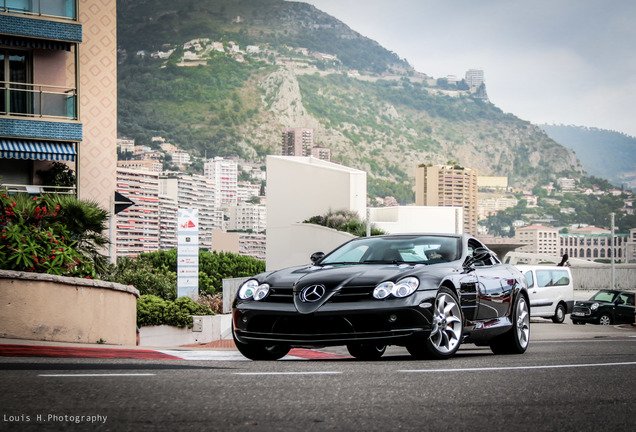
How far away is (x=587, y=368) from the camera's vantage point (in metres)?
7.93

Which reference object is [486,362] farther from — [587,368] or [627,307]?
[627,307]

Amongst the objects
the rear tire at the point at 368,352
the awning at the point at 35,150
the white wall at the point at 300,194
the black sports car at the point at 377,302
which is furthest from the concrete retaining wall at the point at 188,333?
the white wall at the point at 300,194

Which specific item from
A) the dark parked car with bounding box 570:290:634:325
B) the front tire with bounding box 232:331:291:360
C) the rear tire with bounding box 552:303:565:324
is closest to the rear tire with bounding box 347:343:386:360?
the front tire with bounding box 232:331:291:360

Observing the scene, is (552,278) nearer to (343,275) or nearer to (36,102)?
(36,102)

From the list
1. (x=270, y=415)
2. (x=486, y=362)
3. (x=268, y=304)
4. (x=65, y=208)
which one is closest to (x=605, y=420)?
(x=270, y=415)

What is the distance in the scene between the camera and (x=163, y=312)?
23344 mm

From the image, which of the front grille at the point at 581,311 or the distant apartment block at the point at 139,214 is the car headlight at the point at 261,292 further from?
the distant apartment block at the point at 139,214

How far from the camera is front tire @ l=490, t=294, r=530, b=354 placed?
10781mm

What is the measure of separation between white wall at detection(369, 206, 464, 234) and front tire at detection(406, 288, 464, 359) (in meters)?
49.1

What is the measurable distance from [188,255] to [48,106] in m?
8.08

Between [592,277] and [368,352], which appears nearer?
[368,352]

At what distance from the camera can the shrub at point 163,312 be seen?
75.3 feet

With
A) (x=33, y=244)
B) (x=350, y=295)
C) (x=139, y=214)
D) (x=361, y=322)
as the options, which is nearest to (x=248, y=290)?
(x=350, y=295)

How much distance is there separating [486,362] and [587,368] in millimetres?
1107
